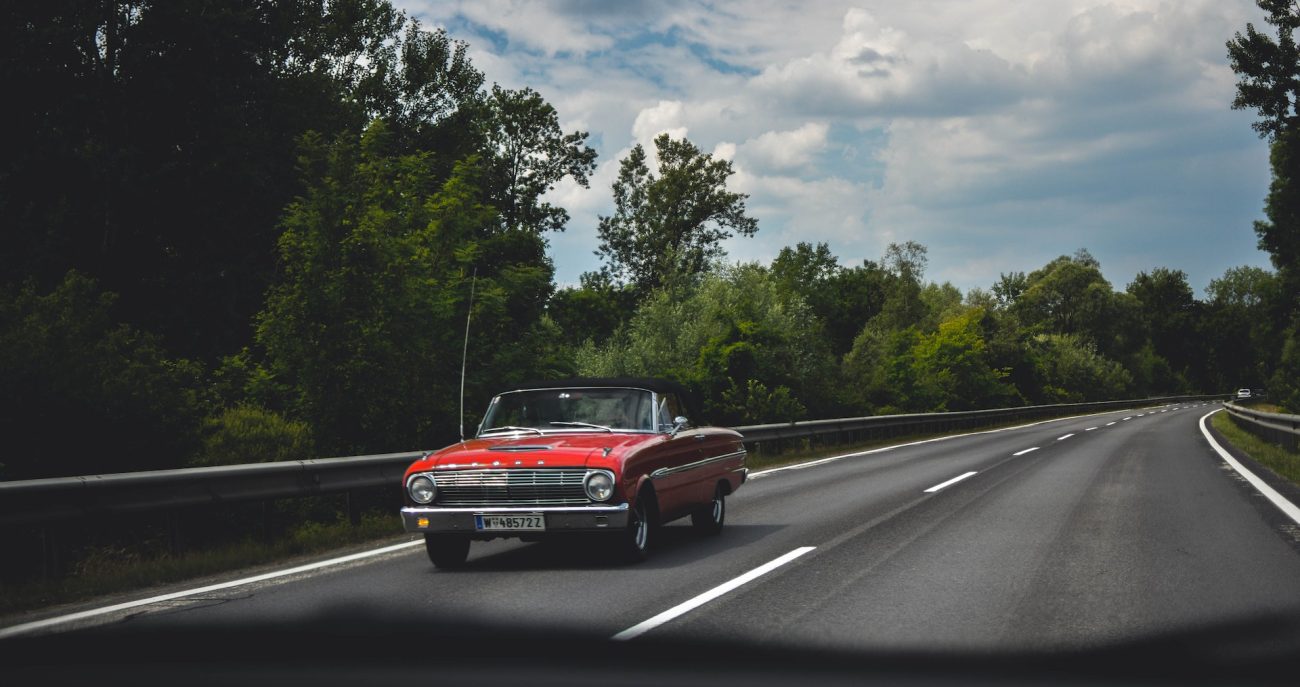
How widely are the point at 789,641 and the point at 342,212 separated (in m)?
13.6

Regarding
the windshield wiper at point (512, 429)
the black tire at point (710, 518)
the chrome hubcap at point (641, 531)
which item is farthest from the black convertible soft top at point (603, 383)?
the chrome hubcap at point (641, 531)

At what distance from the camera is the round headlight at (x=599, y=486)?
847cm

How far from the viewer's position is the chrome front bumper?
843 centimetres

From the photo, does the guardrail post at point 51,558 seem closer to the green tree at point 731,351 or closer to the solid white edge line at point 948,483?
the solid white edge line at point 948,483

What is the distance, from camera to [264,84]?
31.4 meters

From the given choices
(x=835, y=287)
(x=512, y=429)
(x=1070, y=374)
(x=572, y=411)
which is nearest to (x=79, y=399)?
(x=512, y=429)

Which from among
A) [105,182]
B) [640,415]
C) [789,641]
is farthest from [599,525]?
[105,182]

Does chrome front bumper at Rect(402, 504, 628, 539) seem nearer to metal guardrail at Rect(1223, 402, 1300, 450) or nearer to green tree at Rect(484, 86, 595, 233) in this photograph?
metal guardrail at Rect(1223, 402, 1300, 450)

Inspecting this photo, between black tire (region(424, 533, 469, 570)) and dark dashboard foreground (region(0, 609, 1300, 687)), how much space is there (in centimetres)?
284

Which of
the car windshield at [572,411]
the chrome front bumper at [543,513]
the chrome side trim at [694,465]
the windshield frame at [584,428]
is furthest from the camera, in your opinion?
the car windshield at [572,411]

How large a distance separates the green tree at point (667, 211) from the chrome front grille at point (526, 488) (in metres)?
54.9

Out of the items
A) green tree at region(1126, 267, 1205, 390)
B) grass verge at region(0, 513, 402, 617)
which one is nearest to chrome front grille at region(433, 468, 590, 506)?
grass verge at region(0, 513, 402, 617)

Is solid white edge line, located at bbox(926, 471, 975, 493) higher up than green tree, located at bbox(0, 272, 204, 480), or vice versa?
green tree, located at bbox(0, 272, 204, 480)

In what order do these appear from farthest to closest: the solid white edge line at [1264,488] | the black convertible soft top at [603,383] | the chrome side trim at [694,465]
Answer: the solid white edge line at [1264,488] < the black convertible soft top at [603,383] < the chrome side trim at [694,465]
